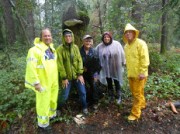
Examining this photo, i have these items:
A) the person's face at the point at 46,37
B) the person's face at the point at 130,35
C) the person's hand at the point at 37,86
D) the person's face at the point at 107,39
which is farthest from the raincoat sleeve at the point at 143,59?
the person's hand at the point at 37,86

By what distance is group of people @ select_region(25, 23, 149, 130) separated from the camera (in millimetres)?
4254

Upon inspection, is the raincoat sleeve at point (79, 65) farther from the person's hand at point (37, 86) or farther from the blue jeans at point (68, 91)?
the person's hand at point (37, 86)

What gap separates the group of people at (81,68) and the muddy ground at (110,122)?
21cm

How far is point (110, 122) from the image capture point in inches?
199

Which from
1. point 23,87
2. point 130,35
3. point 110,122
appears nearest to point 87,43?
point 130,35

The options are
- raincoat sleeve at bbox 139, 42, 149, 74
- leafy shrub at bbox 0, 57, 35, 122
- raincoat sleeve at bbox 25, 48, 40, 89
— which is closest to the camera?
raincoat sleeve at bbox 25, 48, 40, 89

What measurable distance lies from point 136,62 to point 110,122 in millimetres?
1608

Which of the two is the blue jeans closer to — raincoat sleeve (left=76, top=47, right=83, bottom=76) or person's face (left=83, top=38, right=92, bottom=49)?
raincoat sleeve (left=76, top=47, right=83, bottom=76)

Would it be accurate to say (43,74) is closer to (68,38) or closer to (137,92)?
(68,38)

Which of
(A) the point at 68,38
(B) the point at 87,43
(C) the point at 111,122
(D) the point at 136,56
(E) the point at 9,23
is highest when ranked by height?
(E) the point at 9,23

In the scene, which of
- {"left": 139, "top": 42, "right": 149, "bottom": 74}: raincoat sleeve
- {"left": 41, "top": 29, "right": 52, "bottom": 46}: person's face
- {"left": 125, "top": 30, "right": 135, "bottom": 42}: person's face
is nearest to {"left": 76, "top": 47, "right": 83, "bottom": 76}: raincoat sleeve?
{"left": 41, "top": 29, "right": 52, "bottom": 46}: person's face

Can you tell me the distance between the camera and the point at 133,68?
4789 mm

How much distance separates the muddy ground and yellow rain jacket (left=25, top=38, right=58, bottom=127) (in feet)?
1.92

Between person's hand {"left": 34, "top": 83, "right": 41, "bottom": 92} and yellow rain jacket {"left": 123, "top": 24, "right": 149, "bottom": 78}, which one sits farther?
yellow rain jacket {"left": 123, "top": 24, "right": 149, "bottom": 78}
